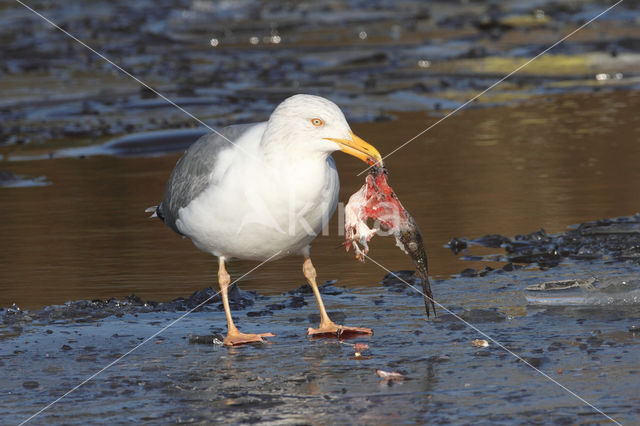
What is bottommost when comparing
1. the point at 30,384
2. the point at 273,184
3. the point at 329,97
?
the point at 30,384

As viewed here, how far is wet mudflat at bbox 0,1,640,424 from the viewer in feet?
16.4

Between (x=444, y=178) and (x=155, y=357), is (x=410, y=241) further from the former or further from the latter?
(x=444, y=178)

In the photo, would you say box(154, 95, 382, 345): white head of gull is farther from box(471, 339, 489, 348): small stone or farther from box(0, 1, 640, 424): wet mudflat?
box(471, 339, 489, 348): small stone

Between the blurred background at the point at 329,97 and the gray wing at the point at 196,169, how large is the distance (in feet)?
2.12

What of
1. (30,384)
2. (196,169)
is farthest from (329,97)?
(30,384)

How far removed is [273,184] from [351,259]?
2.15 meters

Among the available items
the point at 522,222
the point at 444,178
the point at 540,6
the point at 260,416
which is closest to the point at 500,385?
the point at 260,416

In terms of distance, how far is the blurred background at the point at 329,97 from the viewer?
816 centimetres

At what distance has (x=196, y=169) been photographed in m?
6.50

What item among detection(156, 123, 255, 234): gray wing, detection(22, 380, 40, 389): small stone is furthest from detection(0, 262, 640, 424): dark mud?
detection(156, 123, 255, 234): gray wing

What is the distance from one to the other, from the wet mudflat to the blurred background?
0.05 metres

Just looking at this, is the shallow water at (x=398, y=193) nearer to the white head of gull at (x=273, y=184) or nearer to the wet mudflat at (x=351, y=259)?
the wet mudflat at (x=351, y=259)

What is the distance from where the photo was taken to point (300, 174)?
5789 millimetres

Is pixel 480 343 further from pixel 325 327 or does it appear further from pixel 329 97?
pixel 329 97
